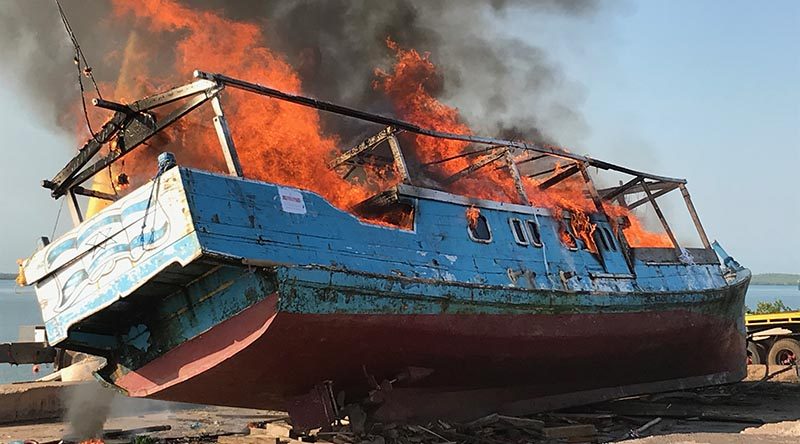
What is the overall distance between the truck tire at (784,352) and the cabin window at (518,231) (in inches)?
476

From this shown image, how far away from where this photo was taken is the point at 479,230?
10.3 m

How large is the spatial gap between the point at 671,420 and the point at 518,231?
4.40 metres

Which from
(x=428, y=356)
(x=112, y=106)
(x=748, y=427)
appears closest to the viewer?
(x=112, y=106)

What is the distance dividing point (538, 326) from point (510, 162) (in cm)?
300

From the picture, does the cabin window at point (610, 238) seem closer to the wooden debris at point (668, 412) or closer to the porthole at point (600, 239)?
the porthole at point (600, 239)

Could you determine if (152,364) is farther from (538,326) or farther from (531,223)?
(531,223)

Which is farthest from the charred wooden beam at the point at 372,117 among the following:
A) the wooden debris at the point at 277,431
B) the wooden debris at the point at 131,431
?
the wooden debris at the point at 131,431

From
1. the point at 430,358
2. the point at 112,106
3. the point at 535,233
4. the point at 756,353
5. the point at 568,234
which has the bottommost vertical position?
the point at 756,353

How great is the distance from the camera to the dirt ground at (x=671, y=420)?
32.1 ft

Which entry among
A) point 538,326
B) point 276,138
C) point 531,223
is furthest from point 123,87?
point 538,326

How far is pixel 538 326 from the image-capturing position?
10.3 m

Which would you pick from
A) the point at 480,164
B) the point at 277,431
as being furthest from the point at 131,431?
the point at 480,164

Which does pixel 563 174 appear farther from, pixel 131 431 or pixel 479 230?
pixel 131 431

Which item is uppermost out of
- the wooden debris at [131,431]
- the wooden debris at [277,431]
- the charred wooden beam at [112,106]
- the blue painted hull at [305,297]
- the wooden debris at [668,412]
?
the charred wooden beam at [112,106]
